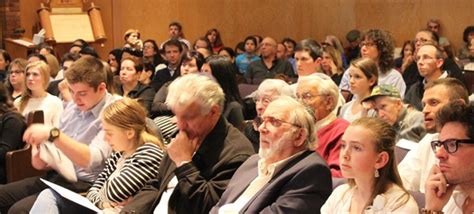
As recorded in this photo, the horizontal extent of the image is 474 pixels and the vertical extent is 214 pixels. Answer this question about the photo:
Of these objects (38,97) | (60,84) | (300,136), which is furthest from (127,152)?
(60,84)

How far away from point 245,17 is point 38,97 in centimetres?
800

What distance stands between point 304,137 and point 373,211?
26.2 inches

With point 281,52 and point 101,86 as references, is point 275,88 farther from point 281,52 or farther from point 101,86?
point 281,52

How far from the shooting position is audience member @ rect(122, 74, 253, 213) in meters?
3.81

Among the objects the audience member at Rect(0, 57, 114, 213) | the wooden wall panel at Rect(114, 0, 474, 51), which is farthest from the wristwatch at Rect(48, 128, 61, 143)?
the wooden wall panel at Rect(114, 0, 474, 51)

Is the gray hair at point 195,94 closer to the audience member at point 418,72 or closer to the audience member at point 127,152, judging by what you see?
the audience member at point 127,152

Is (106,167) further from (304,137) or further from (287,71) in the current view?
(287,71)

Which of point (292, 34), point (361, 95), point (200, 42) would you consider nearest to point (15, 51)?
point (200, 42)

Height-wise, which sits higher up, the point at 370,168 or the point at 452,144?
the point at 452,144

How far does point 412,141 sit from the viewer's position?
4.42 metres

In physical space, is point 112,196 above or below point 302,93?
below

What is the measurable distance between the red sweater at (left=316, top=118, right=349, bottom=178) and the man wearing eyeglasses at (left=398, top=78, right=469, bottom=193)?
15.7 inches

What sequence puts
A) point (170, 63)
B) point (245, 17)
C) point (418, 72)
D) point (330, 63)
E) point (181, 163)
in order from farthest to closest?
point (245, 17), point (170, 63), point (330, 63), point (418, 72), point (181, 163)

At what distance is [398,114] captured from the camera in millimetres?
4648
